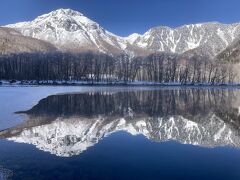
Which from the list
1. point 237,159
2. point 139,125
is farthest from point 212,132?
point 237,159

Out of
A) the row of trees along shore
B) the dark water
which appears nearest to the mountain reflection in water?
the dark water

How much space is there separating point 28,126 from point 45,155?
11445 mm

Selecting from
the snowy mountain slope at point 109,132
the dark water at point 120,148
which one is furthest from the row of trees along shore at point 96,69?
the dark water at point 120,148

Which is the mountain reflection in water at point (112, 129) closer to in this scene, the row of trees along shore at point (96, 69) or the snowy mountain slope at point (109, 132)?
the snowy mountain slope at point (109, 132)

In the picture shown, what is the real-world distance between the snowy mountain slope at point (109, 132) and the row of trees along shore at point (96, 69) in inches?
5204

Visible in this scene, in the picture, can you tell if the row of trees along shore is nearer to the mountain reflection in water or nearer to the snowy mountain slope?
the mountain reflection in water

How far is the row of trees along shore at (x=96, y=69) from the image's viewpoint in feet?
562

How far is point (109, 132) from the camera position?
30.0 meters

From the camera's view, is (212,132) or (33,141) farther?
(212,132)

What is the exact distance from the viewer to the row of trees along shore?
17119 cm

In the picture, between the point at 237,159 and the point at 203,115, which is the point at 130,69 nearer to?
the point at 203,115

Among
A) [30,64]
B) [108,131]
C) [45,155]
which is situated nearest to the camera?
[45,155]

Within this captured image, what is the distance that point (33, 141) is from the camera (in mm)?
25172

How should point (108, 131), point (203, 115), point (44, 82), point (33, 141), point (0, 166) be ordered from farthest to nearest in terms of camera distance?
→ point (44, 82) < point (203, 115) < point (108, 131) < point (33, 141) < point (0, 166)
